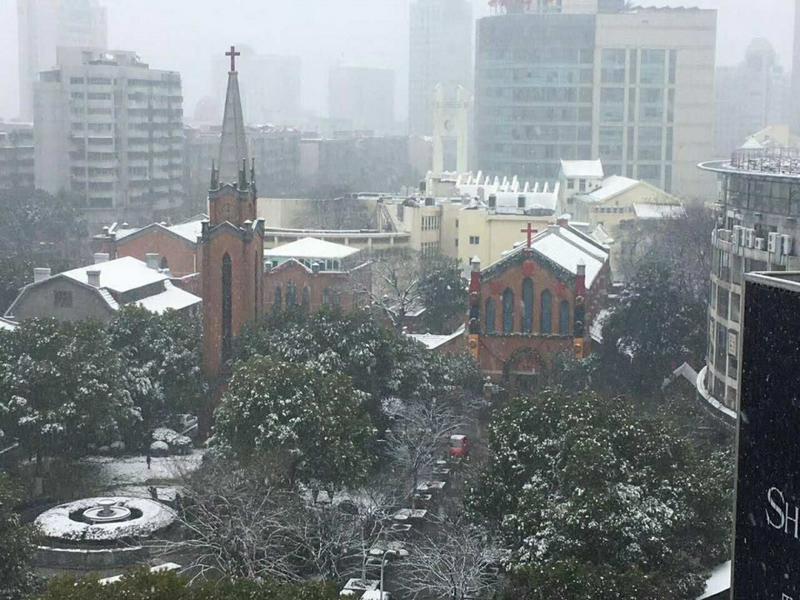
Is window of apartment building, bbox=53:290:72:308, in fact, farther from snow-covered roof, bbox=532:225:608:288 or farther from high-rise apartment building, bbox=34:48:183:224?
high-rise apartment building, bbox=34:48:183:224

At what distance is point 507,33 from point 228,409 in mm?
86481

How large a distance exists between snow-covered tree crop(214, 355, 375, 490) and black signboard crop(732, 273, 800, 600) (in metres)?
22.3

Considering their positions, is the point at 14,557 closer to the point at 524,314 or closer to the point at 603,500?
the point at 603,500

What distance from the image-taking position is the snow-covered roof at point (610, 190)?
85938 mm

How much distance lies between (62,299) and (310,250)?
1460 centimetres

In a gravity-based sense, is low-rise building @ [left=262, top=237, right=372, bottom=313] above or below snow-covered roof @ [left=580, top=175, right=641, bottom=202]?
below

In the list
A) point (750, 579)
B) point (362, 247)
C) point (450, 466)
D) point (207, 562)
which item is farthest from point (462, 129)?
point (750, 579)

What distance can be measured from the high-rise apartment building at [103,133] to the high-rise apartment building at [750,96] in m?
79.9

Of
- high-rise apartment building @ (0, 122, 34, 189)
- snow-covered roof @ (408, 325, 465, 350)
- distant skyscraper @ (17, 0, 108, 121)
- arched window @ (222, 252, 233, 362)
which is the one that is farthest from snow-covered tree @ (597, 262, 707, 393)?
distant skyscraper @ (17, 0, 108, 121)

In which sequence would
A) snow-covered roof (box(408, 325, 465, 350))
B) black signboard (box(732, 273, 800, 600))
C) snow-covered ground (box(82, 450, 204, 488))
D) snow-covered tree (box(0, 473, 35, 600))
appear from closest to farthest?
black signboard (box(732, 273, 800, 600))
snow-covered tree (box(0, 473, 35, 600))
snow-covered ground (box(82, 450, 204, 488))
snow-covered roof (box(408, 325, 465, 350))

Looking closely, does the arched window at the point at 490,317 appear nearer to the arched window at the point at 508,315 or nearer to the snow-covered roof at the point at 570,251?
the arched window at the point at 508,315

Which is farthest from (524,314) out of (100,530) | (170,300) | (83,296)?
(100,530)

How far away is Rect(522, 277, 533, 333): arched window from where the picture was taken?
4966 cm

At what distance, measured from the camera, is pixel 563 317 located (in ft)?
163
